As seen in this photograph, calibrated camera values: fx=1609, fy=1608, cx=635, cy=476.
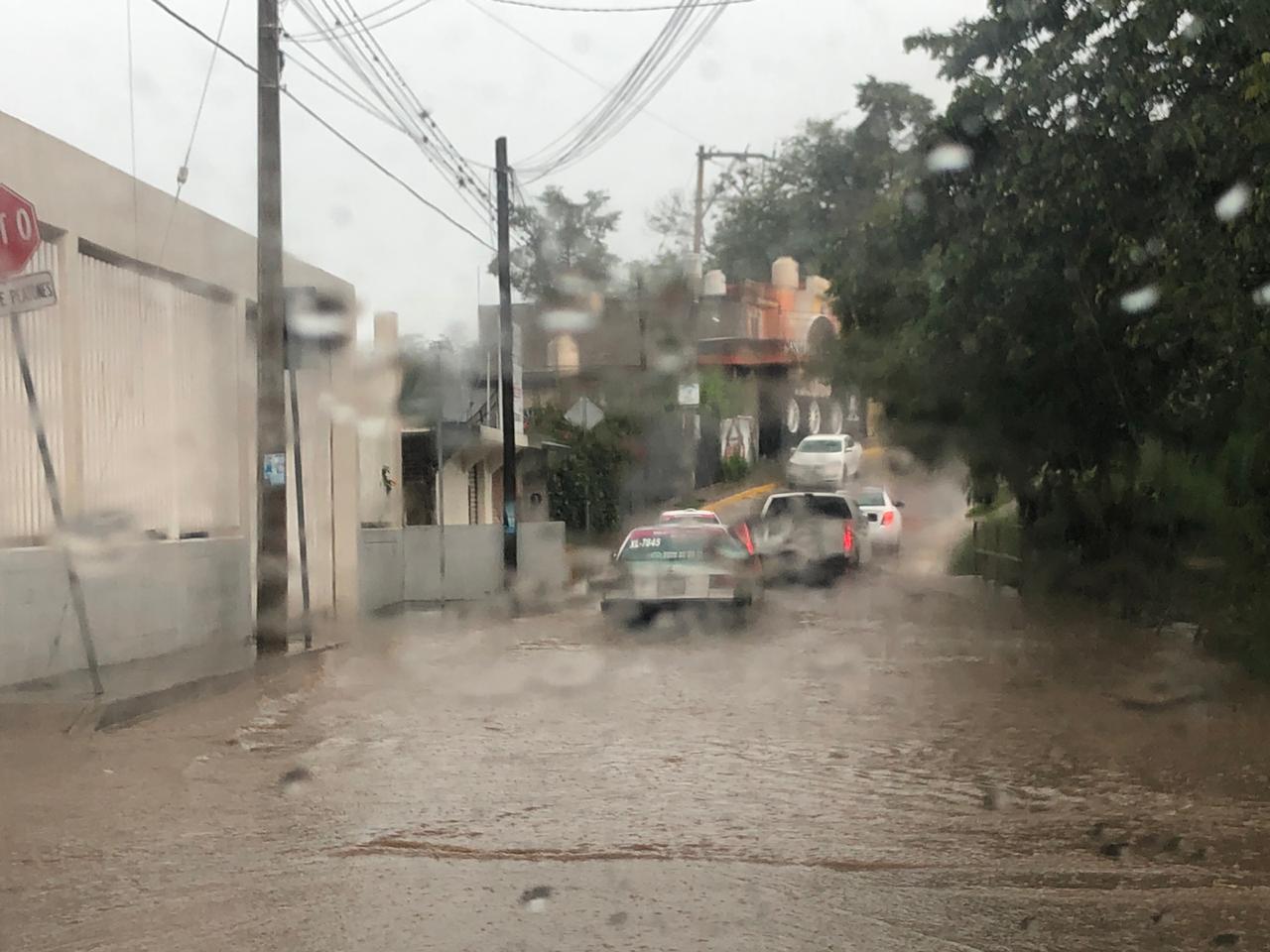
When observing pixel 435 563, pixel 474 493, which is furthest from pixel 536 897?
pixel 474 493

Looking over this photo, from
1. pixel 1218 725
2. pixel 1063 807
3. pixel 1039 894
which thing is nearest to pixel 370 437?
pixel 1218 725

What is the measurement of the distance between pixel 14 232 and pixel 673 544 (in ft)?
32.2

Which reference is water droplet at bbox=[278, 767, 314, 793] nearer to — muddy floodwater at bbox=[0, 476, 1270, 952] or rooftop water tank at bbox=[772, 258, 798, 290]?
muddy floodwater at bbox=[0, 476, 1270, 952]

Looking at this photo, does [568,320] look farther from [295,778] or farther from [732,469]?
[295,778]

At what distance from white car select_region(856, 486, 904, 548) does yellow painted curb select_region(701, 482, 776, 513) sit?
40.0ft

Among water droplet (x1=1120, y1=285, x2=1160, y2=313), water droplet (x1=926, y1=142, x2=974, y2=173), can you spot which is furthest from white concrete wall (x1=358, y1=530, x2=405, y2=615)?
water droplet (x1=1120, y1=285, x2=1160, y2=313)

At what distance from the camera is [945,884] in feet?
22.7

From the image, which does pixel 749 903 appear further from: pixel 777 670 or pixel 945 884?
pixel 777 670

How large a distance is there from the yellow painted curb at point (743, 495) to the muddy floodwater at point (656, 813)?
110ft

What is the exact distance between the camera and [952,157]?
17734 mm

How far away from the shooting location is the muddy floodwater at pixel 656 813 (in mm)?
6352

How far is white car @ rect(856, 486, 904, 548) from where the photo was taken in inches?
1355

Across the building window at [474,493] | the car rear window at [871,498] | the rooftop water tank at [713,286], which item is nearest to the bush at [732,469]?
the rooftop water tank at [713,286]

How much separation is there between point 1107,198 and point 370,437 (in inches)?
510
